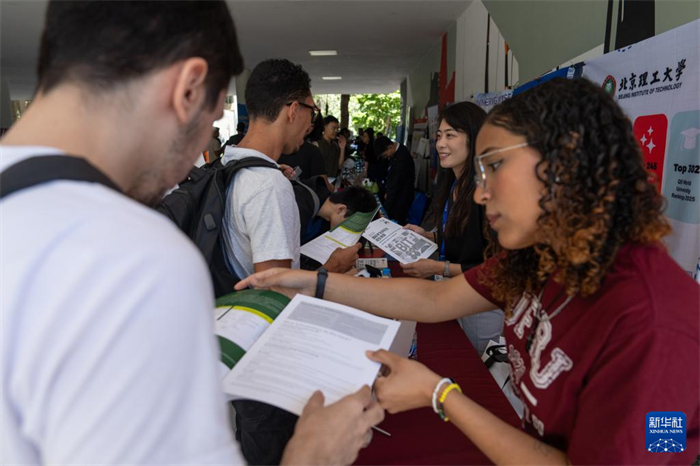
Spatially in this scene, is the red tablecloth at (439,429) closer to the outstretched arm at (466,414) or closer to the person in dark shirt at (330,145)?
the outstretched arm at (466,414)

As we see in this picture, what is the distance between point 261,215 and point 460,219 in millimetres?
1170

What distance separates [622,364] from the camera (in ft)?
2.35

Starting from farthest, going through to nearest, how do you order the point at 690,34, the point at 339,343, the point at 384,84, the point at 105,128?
1. the point at 384,84
2. the point at 690,34
3. the point at 339,343
4. the point at 105,128

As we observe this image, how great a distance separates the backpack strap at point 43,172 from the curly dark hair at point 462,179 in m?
1.99

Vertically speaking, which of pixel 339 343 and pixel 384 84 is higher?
pixel 384 84

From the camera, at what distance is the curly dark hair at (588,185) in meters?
0.83

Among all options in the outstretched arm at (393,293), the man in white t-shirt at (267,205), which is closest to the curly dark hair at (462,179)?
the man in white t-shirt at (267,205)

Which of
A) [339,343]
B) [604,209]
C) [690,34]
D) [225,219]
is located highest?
[690,34]

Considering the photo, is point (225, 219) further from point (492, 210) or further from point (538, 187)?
point (538, 187)

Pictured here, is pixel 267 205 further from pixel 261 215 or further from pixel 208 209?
pixel 208 209

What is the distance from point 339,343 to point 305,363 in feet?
0.30

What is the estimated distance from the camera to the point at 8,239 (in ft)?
1.34

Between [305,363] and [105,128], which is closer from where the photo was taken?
[105,128]

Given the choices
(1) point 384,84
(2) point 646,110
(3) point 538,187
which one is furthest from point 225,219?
(1) point 384,84
